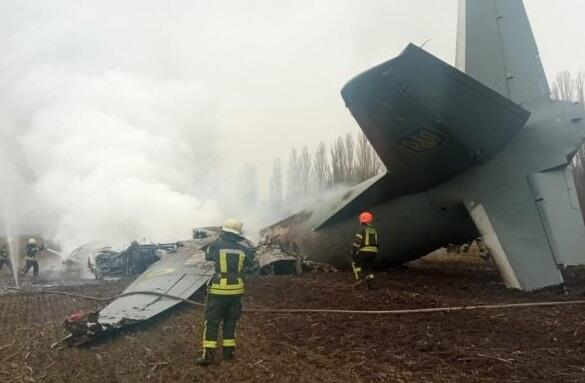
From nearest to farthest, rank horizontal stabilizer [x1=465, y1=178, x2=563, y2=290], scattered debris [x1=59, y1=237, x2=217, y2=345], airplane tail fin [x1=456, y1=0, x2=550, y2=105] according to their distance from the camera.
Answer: scattered debris [x1=59, y1=237, x2=217, y2=345], horizontal stabilizer [x1=465, y1=178, x2=563, y2=290], airplane tail fin [x1=456, y1=0, x2=550, y2=105]

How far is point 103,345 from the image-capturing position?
721 cm

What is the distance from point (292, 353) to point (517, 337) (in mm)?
2900

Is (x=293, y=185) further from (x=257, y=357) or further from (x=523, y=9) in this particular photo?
(x=257, y=357)

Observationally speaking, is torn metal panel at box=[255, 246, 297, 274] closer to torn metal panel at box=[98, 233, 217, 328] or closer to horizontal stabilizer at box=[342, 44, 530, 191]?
torn metal panel at box=[98, 233, 217, 328]

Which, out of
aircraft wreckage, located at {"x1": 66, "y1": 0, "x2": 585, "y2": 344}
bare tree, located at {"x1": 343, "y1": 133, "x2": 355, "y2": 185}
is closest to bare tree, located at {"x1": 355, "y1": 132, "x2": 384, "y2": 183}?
bare tree, located at {"x1": 343, "y1": 133, "x2": 355, "y2": 185}

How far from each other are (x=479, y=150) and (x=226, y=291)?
6163mm

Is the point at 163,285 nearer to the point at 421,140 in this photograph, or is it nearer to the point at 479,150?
the point at 421,140

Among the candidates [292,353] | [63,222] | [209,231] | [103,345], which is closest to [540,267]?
[292,353]

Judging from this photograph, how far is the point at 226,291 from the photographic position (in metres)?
6.50

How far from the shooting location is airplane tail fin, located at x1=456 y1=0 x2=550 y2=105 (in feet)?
36.9

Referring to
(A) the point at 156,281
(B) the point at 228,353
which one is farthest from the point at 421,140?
(A) the point at 156,281

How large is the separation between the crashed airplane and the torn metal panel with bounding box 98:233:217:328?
4079mm

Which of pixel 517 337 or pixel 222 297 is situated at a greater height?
pixel 222 297

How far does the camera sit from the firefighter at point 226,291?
20.4ft
